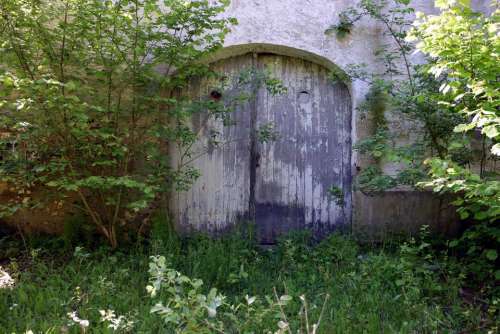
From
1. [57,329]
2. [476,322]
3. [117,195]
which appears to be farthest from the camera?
[117,195]

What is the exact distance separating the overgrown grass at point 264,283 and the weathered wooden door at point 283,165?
1.60 ft

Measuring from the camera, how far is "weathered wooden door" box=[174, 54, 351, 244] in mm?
5008

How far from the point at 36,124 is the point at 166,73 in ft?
4.15

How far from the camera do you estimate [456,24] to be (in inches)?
113

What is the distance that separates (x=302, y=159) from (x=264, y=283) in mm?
1798

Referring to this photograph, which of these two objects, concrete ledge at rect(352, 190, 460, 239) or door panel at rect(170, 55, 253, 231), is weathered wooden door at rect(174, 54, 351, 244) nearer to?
door panel at rect(170, 55, 253, 231)

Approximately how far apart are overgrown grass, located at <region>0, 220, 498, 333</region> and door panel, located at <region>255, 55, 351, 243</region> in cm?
49

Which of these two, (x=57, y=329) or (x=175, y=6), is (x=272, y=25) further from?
(x=57, y=329)

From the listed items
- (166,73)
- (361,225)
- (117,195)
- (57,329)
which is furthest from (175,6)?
(361,225)

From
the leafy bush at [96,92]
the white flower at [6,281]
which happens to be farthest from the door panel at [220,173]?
the white flower at [6,281]

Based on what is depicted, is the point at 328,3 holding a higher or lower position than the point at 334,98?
higher

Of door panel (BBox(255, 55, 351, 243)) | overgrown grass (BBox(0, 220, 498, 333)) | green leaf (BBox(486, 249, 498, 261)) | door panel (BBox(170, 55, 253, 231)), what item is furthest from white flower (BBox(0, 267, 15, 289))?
green leaf (BBox(486, 249, 498, 261))

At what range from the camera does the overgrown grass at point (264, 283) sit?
299cm

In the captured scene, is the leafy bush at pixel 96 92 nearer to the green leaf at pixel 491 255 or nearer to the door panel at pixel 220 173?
the door panel at pixel 220 173
